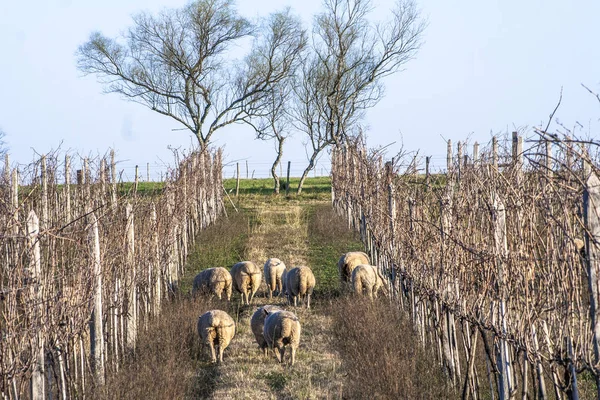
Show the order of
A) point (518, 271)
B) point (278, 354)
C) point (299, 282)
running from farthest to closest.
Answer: point (299, 282) < point (278, 354) < point (518, 271)

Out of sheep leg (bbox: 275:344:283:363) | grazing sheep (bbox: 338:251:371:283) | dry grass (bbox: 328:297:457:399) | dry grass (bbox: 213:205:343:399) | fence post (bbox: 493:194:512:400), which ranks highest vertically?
fence post (bbox: 493:194:512:400)

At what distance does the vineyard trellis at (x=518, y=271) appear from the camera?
5277 mm

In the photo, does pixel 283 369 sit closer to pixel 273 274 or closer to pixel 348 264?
pixel 273 274

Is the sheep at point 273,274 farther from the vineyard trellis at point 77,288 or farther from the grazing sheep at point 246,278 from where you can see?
the vineyard trellis at point 77,288

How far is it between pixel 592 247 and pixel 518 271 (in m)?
1.48

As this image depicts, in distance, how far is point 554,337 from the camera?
6309mm

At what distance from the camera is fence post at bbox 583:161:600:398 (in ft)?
16.8

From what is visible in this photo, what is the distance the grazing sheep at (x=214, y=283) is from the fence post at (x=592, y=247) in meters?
11.4

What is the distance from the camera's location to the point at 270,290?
56.1 ft

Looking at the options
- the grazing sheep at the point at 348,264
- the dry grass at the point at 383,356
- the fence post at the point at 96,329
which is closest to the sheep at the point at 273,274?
the grazing sheep at the point at 348,264

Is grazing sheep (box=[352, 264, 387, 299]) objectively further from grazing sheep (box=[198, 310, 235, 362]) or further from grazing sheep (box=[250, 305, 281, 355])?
grazing sheep (box=[198, 310, 235, 362])

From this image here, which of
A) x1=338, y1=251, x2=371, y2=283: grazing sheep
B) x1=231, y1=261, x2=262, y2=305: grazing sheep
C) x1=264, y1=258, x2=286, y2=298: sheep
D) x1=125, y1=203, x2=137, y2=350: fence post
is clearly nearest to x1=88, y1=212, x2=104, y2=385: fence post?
x1=125, y1=203, x2=137, y2=350: fence post

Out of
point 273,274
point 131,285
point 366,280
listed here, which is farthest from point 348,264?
point 131,285

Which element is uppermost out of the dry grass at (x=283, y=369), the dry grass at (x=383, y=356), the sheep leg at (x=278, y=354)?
the dry grass at (x=383, y=356)
